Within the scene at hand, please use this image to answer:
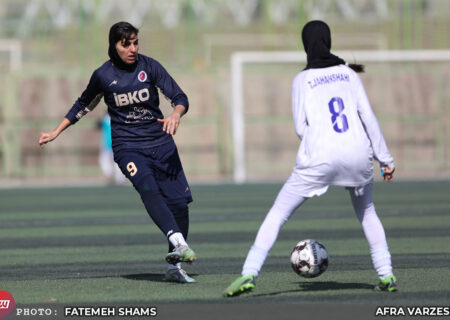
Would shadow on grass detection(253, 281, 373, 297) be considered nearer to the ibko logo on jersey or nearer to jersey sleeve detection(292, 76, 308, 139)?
jersey sleeve detection(292, 76, 308, 139)

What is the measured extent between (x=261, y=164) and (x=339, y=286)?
2228 centimetres

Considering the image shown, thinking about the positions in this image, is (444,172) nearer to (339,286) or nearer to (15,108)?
(15,108)

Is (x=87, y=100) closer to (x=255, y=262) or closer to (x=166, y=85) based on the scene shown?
(x=166, y=85)

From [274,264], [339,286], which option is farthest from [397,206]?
[339,286]

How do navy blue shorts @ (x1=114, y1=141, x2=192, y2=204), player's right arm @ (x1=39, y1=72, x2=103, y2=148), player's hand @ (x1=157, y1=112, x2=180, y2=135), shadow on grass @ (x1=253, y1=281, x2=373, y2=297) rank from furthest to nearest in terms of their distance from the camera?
player's right arm @ (x1=39, y1=72, x2=103, y2=148) < navy blue shorts @ (x1=114, y1=141, x2=192, y2=204) < player's hand @ (x1=157, y1=112, x2=180, y2=135) < shadow on grass @ (x1=253, y1=281, x2=373, y2=297)

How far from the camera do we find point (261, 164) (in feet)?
99.9

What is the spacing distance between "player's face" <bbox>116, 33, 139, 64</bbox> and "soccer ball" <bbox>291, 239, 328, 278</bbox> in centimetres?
211

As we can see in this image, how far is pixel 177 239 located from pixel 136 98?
1.30 metres

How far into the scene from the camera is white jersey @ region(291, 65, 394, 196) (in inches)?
283

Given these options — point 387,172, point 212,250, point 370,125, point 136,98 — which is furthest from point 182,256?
point 212,250

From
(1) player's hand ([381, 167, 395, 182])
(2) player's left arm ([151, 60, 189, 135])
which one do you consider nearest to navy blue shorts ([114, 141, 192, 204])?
(2) player's left arm ([151, 60, 189, 135])

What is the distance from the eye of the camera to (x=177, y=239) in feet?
27.1

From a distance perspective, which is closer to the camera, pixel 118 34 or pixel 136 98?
pixel 118 34

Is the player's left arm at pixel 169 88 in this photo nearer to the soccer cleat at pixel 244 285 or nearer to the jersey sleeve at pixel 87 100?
the jersey sleeve at pixel 87 100
